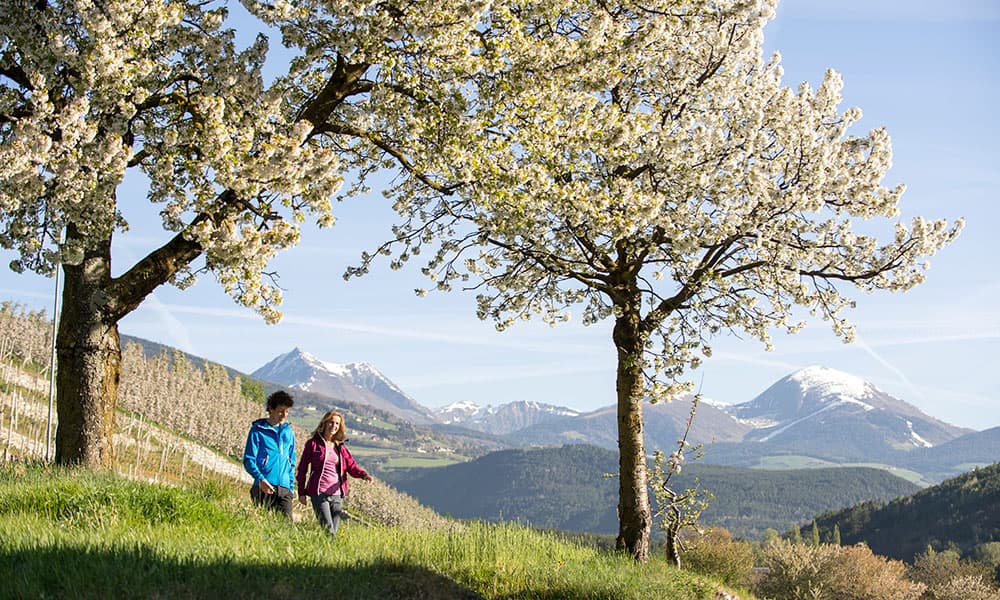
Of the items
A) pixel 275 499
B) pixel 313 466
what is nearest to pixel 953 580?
pixel 313 466

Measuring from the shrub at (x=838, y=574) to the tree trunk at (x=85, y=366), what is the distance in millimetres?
80543

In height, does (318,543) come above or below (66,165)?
below

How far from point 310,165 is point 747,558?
→ 3267 inches

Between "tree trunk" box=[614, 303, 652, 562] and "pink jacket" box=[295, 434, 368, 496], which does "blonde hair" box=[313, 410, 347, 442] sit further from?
"tree trunk" box=[614, 303, 652, 562]

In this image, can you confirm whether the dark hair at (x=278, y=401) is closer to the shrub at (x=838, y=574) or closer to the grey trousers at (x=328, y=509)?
the grey trousers at (x=328, y=509)

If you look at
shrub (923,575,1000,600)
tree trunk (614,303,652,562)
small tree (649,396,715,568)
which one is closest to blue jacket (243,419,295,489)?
tree trunk (614,303,652,562)

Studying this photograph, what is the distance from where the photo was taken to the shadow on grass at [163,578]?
25.0ft

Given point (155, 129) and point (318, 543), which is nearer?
point (318, 543)

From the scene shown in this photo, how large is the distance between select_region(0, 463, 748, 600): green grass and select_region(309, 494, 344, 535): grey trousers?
248 mm

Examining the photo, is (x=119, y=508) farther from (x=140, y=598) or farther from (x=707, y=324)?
(x=707, y=324)

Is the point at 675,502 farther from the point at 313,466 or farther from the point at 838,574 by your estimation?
the point at 838,574

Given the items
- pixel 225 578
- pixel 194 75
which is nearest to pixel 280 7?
pixel 194 75

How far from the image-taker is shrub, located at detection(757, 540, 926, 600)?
3312 inches

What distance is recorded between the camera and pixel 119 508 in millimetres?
11070
